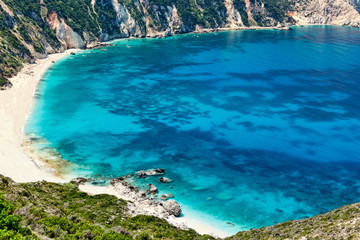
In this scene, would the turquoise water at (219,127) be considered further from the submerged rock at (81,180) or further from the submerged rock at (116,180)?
the submerged rock at (81,180)

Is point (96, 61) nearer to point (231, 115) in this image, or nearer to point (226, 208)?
point (231, 115)

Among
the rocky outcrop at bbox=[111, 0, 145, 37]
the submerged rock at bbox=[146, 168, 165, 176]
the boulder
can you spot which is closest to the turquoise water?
the submerged rock at bbox=[146, 168, 165, 176]

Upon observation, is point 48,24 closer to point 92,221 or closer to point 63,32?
point 63,32

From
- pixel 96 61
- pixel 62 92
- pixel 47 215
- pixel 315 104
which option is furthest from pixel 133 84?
pixel 47 215

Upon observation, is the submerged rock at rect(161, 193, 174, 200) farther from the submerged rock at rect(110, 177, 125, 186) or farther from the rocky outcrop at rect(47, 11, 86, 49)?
the rocky outcrop at rect(47, 11, 86, 49)

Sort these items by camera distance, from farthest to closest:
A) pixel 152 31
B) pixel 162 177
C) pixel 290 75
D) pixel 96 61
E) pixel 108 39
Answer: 1. pixel 152 31
2. pixel 108 39
3. pixel 96 61
4. pixel 290 75
5. pixel 162 177

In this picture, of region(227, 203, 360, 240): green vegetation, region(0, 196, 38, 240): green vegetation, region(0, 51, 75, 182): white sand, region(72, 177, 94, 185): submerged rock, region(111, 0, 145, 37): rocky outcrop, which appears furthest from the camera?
region(111, 0, 145, 37): rocky outcrop

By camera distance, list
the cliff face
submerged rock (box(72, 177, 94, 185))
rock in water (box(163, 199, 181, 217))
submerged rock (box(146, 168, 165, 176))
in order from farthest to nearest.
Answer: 1. the cliff face
2. submerged rock (box(146, 168, 165, 176))
3. submerged rock (box(72, 177, 94, 185))
4. rock in water (box(163, 199, 181, 217))
